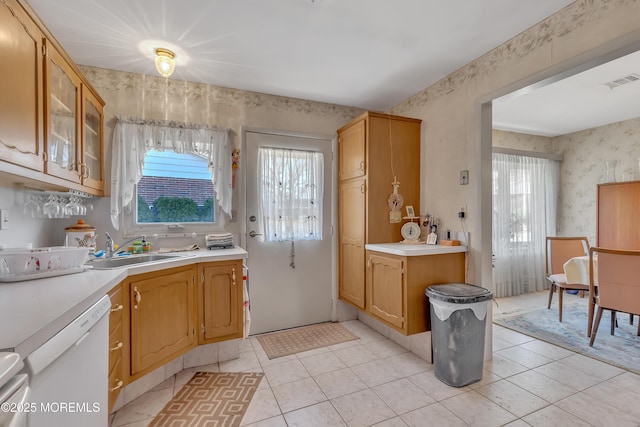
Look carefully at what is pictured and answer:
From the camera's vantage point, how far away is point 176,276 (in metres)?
2.00

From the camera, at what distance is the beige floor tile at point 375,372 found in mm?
2076

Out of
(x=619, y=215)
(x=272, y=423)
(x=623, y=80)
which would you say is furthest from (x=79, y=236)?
(x=619, y=215)

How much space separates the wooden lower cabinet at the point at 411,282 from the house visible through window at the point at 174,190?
1778mm

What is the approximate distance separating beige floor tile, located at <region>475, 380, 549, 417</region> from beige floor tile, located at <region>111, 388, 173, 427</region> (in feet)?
7.02

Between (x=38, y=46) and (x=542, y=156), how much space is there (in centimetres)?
590

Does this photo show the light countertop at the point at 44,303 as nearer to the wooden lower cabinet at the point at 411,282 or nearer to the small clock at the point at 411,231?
the wooden lower cabinet at the point at 411,282

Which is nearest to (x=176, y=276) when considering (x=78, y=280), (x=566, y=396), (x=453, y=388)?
(x=78, y=280)

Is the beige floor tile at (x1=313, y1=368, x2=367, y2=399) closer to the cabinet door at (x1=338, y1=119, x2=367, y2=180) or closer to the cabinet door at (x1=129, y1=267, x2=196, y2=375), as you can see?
the cabinet door at (x1=129, y1=267, x2=196, y2=375)

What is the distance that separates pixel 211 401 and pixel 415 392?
138 cm

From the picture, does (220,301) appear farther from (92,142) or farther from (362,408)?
(92,142)

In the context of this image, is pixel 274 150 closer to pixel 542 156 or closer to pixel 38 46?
pixel 38 46

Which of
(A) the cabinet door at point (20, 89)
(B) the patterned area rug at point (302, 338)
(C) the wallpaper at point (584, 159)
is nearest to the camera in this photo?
(A) the cabinet door at point (20, 89)

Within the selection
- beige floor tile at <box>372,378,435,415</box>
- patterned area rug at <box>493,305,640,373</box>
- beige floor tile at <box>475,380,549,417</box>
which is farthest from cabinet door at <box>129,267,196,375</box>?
patterned area rug at <box>493,305,640,373</box>

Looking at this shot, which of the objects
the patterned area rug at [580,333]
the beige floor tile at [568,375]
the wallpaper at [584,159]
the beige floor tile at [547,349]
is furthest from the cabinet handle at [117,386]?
the wallpaper at [584,159]
